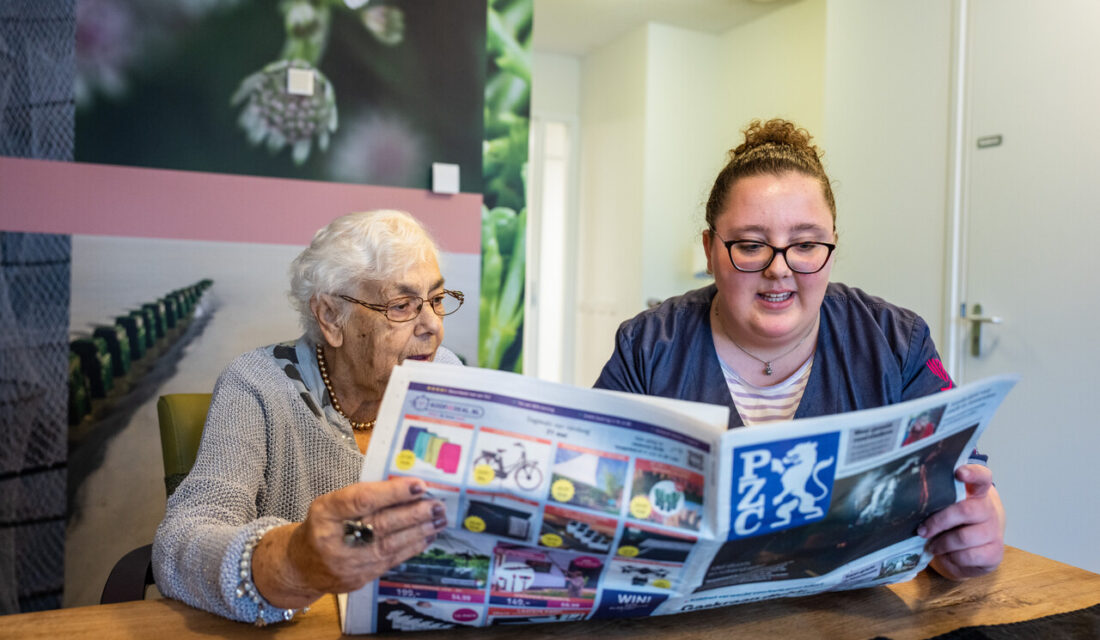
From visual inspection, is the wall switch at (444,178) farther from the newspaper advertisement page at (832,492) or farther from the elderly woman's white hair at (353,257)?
the newspaper advertisement page at (832,492)

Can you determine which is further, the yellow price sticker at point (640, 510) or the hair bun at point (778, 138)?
the hair bun at point (778, 138)

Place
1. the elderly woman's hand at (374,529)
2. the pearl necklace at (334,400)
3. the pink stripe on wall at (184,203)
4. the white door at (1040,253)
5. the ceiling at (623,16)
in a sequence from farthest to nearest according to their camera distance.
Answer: the ceiling at (623,16), the white door at (1040,253), the pink stripe on wall at (184,203), the pearl necklace at (334,400), the elderly woman's hand at (374,529)

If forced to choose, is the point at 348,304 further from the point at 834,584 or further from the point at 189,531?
the point at 834,584

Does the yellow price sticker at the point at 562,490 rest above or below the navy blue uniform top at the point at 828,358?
below

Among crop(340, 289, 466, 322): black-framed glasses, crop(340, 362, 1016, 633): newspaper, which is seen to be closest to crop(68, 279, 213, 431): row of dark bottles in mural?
crop(340, 289, 466, 322): black-framed glasses

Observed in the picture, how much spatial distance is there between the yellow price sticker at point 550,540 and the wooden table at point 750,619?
134mm

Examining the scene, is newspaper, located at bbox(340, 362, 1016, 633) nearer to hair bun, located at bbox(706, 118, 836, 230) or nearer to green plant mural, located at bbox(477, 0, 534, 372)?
hair bun, located at bbox(706, 118, 836, 230)

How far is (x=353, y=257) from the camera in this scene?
60.3 inches

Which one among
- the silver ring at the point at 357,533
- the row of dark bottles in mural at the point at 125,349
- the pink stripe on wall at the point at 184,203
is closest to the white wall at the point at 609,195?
the pink stripe on wall at the point at 184,203

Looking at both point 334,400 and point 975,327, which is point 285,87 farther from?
point 975,327

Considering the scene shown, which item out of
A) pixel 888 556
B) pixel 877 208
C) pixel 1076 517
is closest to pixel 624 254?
pixel 877 208

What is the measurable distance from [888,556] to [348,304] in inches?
41.9

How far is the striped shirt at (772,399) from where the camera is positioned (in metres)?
1.35

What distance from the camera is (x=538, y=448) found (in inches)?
30.3
